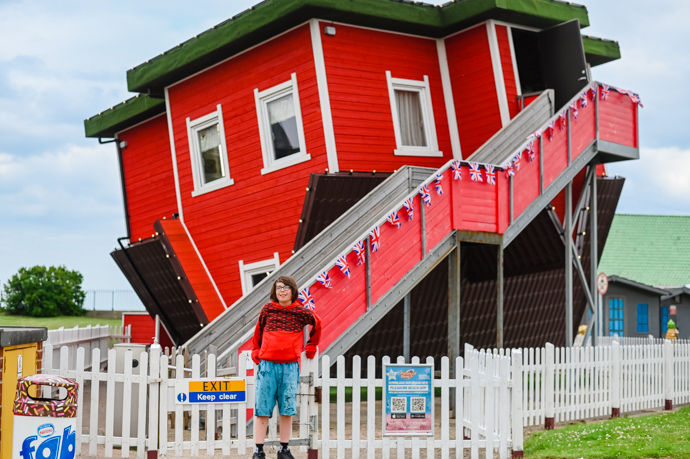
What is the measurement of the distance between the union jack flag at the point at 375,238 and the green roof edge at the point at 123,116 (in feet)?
34.9

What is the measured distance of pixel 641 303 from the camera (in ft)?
114

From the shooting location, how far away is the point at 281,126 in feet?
53.8

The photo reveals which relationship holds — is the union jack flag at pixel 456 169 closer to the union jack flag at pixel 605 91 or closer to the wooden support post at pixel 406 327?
the wooden support post at pixel 406 327

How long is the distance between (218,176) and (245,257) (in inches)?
85.6

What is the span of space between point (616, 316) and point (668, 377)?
809 inches

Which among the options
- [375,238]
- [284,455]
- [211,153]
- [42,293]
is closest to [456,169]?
[375,238]

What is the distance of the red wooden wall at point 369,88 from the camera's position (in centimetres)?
1529

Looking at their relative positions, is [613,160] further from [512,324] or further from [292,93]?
[292,93]

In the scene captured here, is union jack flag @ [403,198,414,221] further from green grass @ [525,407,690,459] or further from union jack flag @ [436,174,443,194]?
green grass @ [525,407,690,459]

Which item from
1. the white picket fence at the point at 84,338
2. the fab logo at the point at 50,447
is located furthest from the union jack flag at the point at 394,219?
the white picket fence at the point at 84,338

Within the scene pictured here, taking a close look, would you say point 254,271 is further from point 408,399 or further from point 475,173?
point 408,399

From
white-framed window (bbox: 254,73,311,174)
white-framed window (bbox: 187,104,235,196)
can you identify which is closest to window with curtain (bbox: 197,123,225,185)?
white-framed window (bbox: 187,104,235,196)

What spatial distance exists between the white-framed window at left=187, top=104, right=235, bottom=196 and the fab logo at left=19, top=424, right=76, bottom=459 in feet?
35.7

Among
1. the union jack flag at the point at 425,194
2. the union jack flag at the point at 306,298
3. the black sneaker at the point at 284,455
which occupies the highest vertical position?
the union jack flag at the point at 425,194
